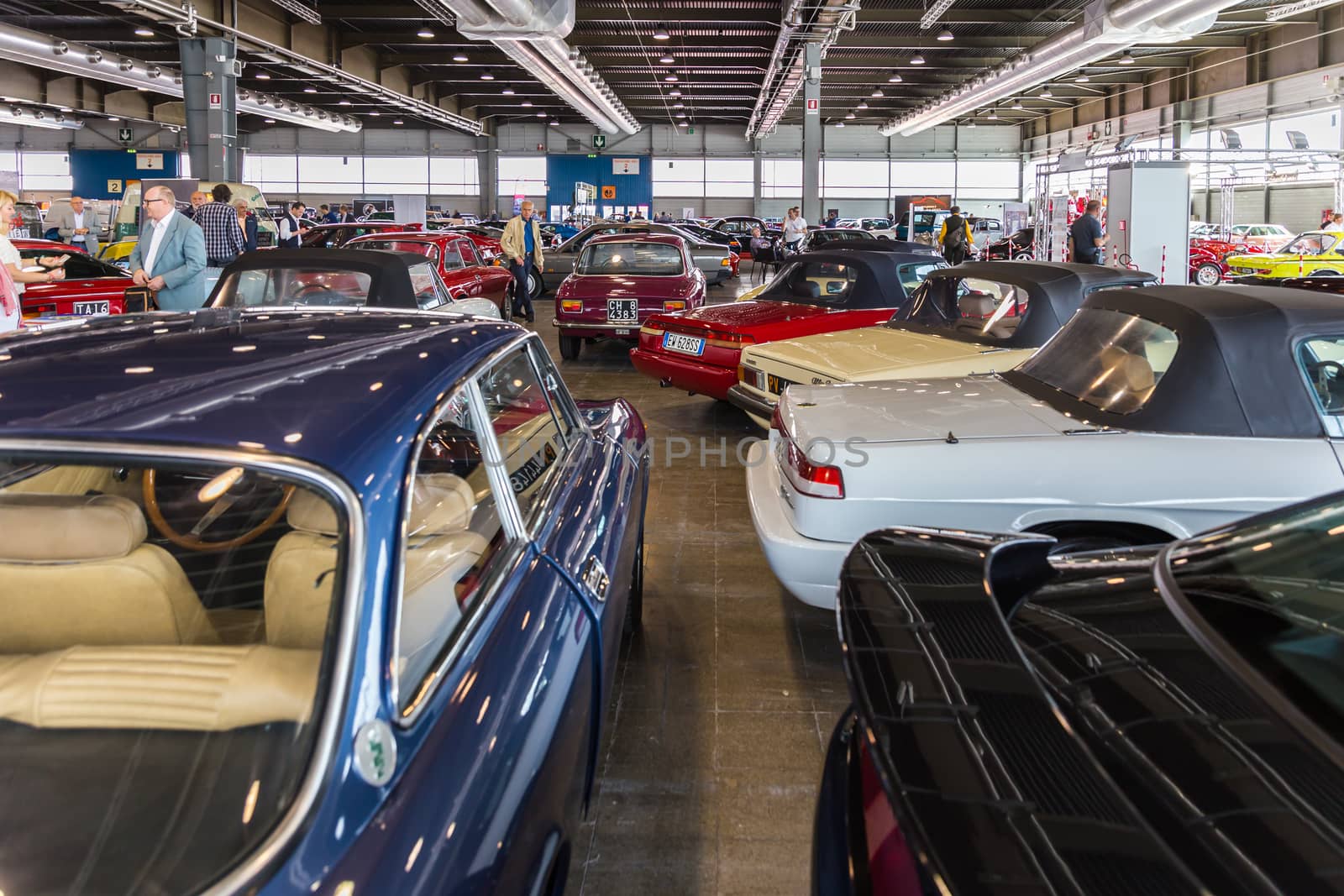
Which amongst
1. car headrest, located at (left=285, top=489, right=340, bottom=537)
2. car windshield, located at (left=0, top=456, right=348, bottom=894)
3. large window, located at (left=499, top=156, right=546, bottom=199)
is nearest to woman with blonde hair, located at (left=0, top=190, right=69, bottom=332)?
car windshield, located at (left=0, top=456, right=348, bottom=894)

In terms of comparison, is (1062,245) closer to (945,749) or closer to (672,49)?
(672,49)

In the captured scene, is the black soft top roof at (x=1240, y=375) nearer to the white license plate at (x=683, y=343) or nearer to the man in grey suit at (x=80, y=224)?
the white license plate at (x=683, y=343)

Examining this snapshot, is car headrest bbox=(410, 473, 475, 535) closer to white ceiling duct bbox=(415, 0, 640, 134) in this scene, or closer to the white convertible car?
the white convertible car

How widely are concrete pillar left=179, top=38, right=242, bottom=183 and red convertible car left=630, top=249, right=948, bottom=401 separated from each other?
13.1m

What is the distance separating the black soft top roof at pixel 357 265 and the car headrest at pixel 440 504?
4.73 meters

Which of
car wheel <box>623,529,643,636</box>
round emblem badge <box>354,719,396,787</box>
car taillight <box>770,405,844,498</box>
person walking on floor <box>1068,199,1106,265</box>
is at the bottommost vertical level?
car wheel <box>623,529,643,636</box>

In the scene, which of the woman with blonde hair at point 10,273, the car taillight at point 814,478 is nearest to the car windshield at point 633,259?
the woman with blonde hair at point 10,273

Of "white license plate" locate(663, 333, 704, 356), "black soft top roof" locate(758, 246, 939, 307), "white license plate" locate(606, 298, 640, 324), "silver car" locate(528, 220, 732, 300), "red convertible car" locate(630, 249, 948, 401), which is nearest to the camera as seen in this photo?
"red convertible car" locate(630, 249, 948, 401)

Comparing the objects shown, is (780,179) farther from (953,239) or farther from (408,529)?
(408,529)

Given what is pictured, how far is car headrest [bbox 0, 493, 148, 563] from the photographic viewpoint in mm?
1723

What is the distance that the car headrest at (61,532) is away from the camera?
5.65ft

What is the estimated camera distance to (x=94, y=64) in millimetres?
21188

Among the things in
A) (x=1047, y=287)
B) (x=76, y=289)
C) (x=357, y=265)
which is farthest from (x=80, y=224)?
(x=1047, y=287)

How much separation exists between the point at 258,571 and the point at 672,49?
78.6ft
